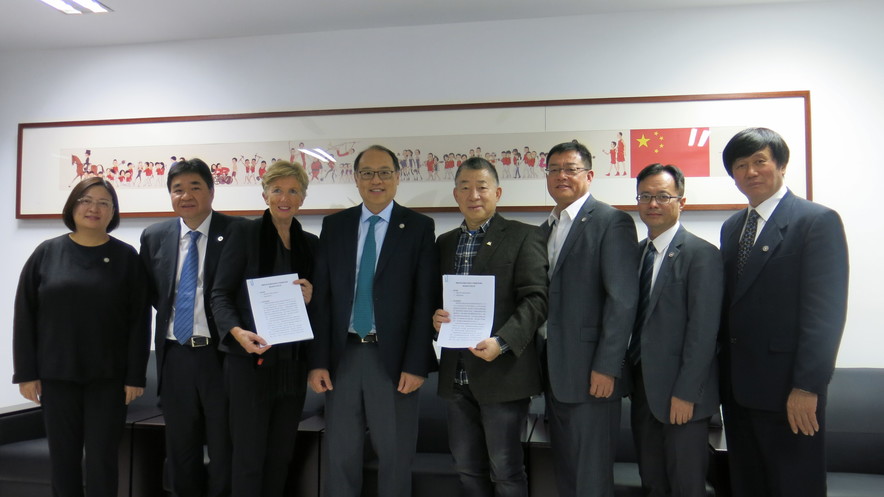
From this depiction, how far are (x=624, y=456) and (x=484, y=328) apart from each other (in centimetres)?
136

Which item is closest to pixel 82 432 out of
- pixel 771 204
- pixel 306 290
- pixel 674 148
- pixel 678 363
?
pixel 306 290

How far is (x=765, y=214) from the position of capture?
80.2 inches

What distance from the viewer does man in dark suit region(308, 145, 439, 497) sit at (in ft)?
6.96

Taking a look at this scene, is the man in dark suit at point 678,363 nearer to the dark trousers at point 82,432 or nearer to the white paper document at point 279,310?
the white paper document at point 279,310

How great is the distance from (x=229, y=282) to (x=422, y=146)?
151cm

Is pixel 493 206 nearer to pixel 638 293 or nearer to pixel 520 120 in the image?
pixel 638 293

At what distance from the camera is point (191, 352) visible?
2.32m

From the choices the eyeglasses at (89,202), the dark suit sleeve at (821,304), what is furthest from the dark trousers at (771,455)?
the eyeglasses at (89,202)

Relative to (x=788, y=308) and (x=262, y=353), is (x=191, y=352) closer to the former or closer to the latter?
(x=262, y=353)

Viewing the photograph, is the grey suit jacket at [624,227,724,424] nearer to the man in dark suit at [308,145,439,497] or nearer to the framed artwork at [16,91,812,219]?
the man in dark suit at [308,145,439,497]

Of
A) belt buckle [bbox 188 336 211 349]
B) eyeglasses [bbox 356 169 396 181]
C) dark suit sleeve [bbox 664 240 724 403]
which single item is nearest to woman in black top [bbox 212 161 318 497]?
belt buckle [bbox 188 336 211 349]

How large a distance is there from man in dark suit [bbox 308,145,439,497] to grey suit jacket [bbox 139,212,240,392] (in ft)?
1.70

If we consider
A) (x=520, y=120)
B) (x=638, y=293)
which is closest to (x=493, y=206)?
(x=638, y=293)

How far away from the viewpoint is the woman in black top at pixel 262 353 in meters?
2.27
